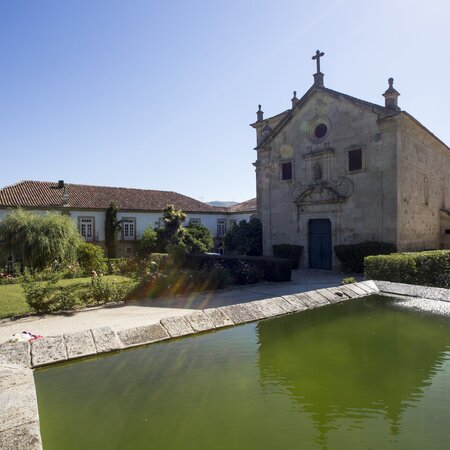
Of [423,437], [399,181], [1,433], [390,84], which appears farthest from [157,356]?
[390,84]

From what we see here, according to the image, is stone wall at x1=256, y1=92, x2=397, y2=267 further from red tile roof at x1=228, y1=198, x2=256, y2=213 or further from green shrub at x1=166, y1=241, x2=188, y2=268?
red tile roof at x1=228, y1=198, x2=256, y2=213

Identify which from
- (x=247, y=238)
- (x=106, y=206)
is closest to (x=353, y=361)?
(x=247, y=238)

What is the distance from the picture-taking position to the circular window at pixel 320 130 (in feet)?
53.5

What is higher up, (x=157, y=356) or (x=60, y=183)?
(x=60, y=183)

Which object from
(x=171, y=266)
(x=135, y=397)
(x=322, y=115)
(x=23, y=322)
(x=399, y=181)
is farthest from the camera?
(x=171, y=266)

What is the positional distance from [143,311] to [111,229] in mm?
19716

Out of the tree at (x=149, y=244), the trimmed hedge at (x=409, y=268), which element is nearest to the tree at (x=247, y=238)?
the tree at (x=149, y=244)

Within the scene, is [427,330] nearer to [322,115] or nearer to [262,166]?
[322,115]

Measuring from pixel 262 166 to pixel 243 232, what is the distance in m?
3.92

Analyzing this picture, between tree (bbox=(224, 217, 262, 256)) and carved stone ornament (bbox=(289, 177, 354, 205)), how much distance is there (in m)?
3.15

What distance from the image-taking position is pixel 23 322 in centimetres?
745

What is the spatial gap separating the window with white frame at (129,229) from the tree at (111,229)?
3.26 ft

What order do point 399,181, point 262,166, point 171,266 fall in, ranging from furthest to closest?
point 262,166 → point 171,266 → point 399,181

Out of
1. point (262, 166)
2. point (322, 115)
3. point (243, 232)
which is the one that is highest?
point (322, 115)
